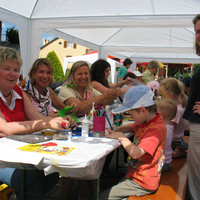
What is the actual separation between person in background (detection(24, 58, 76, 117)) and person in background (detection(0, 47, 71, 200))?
448 millimetres

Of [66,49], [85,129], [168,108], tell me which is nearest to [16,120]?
[85,129]

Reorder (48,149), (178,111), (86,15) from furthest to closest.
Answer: (86,15), (178,111), (48,149)

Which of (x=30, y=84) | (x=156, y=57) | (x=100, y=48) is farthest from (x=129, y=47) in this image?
(x=30, y=84)

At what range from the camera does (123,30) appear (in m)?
7.13

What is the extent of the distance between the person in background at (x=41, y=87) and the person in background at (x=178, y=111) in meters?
1.55

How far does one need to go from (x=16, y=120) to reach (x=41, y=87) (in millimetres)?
889

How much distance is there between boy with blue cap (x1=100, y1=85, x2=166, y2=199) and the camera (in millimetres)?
1718

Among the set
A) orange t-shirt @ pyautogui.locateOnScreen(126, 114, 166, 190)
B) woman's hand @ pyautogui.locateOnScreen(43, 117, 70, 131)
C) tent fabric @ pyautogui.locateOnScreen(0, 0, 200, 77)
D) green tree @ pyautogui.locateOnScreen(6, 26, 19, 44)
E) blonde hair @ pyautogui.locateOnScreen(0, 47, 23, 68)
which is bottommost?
orange t-shirt @ pyautogui.locateOnScreen(126, 114, 166, 190)

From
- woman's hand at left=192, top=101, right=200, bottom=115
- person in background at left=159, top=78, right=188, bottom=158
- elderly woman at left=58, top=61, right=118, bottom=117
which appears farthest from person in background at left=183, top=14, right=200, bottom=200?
elderly woman at left=58, top=61, right=118, bottom=117

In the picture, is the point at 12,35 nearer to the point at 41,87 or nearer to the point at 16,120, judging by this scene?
the point at 41,87

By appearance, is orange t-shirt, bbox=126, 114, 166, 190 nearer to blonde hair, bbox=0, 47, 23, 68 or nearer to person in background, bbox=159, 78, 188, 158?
person in background, bbox=159, 78, 188, 158

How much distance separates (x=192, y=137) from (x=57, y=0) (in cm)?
349

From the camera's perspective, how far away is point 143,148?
1658 millimetres

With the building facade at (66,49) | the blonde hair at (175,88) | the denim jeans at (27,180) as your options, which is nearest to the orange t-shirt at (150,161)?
the denim jeans at (27,180)
